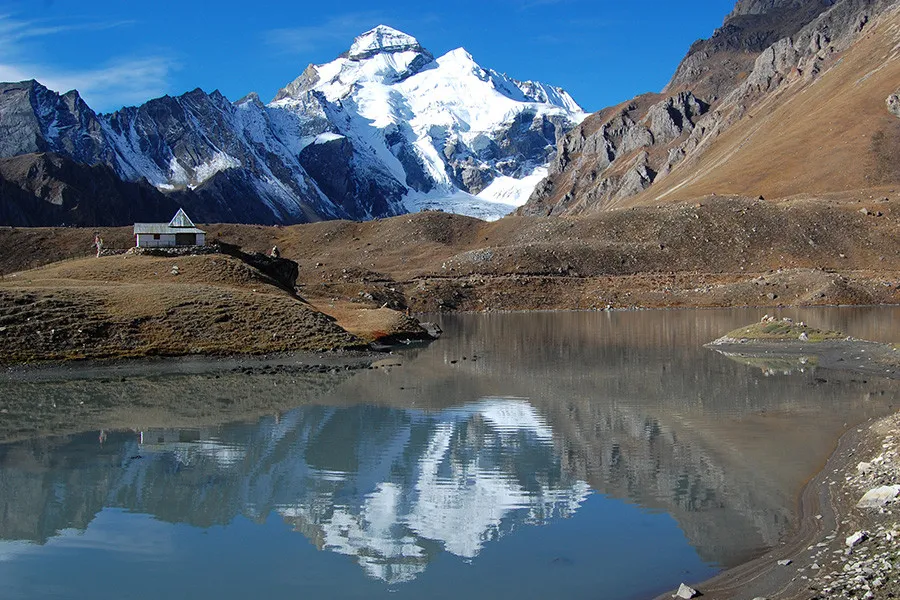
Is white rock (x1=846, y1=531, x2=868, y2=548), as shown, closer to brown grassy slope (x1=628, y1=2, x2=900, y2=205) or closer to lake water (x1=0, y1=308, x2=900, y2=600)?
lake water (x1=0, y1=308, x2=900, y2=600)

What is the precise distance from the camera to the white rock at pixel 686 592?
53.4ft

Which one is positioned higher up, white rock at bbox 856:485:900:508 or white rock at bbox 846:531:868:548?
white rock at bbox 856:485:900:508

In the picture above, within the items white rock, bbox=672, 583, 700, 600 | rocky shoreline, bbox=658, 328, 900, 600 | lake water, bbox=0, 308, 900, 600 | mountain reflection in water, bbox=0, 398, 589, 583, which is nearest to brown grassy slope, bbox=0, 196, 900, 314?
lake water, bbox=0, 308, 900, 600

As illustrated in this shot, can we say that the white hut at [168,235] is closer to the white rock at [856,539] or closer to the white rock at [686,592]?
the white rock at [686,592]

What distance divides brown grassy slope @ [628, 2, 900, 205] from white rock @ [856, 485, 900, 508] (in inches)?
5744

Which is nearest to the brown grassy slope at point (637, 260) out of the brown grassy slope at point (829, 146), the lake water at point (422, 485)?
the brown grassy slope at point (829, 146)

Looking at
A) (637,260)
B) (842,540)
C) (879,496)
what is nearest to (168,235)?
(637,260)

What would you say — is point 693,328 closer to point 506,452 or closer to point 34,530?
point 506,452

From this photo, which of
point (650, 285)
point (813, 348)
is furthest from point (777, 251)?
point (813, 348)

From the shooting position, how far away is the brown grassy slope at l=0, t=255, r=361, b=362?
177ft

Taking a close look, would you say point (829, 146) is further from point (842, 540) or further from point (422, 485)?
point (842, 540)

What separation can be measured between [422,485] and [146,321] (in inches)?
1468

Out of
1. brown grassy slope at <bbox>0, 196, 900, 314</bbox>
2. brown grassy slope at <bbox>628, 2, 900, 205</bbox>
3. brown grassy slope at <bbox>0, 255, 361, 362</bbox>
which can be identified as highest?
brown grassy slope at <bbox>628, 2, 900, 205</bbox>

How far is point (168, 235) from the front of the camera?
280 feet
